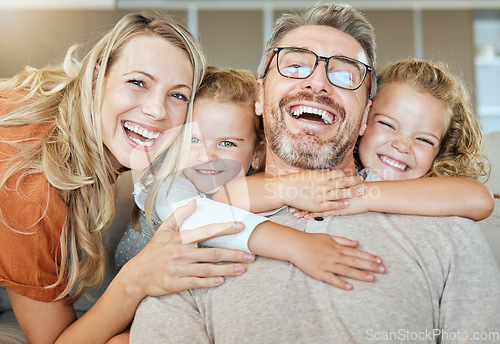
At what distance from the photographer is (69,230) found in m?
1.41

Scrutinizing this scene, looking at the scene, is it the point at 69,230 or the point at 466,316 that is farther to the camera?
the point at 69,230

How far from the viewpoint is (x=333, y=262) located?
1.14 metres

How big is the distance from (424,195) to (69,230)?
3.30 ft

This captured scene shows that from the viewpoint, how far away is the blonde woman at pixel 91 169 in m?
1.26

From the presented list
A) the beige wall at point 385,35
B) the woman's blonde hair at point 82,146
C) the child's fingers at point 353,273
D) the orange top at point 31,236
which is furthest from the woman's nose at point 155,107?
the beige wall at point 385,35

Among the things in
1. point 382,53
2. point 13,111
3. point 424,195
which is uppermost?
point 13,111

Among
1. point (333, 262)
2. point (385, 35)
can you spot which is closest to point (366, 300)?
point (333, 262)

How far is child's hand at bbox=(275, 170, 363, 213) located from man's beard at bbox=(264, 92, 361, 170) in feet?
0.42

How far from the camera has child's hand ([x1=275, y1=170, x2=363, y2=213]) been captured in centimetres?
129

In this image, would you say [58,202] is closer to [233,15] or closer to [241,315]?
[241,315]

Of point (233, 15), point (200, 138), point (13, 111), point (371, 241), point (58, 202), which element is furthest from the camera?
point (233, 15)

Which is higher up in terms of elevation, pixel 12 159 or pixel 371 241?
pixel 12 159

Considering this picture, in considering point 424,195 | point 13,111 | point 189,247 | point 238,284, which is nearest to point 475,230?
point 424,195

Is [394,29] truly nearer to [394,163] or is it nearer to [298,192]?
[394,163]
